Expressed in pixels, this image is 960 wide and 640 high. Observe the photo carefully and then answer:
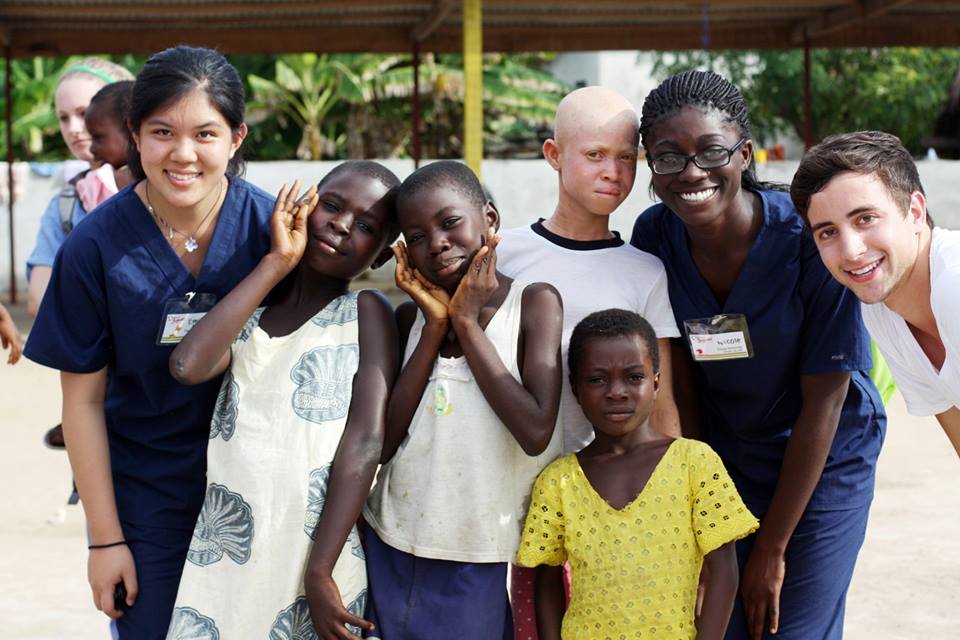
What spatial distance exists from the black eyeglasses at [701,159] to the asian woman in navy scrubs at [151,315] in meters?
0.99

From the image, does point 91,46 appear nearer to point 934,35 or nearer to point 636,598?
point 934,35

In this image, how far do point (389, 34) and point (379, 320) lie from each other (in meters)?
8.91

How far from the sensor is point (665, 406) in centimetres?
278

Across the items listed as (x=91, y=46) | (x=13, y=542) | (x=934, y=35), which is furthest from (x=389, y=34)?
(x=13, y=542)

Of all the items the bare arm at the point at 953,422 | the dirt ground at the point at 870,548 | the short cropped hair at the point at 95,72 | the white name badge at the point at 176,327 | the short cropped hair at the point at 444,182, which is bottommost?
the dirt ground at the point at 870,548

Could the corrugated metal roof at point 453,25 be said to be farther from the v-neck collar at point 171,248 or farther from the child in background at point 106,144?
the v-neck collar at point 171,248

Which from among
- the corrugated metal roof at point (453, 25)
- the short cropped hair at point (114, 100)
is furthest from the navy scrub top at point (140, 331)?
the corrugated metal roof at point (453, 25)

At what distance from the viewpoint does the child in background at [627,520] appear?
251 cm

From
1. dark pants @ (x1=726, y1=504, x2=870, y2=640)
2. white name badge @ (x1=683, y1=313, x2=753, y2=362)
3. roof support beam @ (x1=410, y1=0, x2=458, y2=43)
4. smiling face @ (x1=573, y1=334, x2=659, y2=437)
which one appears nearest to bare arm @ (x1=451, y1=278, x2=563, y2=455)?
smiling face @ (x1=573, y1=334, x2=659, y2=437)

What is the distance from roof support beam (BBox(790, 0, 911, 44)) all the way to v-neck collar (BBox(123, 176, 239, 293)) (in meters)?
8.41

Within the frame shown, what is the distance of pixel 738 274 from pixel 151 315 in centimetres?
144

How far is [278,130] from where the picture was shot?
61.7 ft

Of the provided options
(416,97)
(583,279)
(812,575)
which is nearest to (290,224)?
(583,279)

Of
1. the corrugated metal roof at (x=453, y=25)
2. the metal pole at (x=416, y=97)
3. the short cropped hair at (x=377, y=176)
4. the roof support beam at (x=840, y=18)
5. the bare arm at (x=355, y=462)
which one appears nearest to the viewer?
the bare arm at (x=355, y=462)
